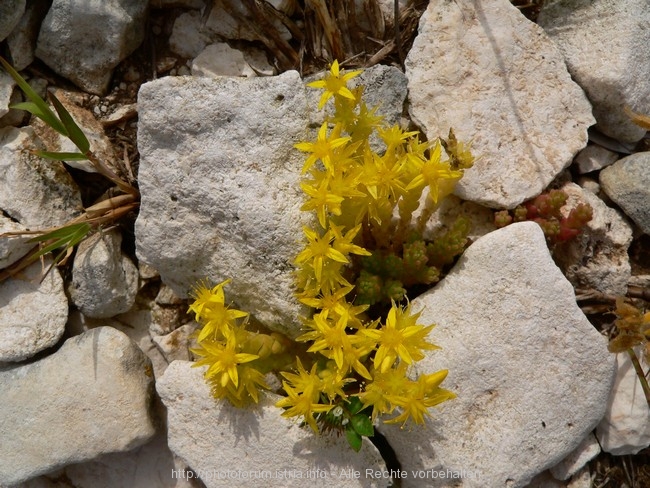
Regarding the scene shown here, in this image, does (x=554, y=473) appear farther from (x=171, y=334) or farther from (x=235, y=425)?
(x=171, y=334)

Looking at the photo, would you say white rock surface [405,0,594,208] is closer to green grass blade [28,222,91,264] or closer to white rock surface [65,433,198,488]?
green grass blade [28,222,91,264]

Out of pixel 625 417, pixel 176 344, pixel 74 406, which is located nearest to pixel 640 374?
pixel 625 417

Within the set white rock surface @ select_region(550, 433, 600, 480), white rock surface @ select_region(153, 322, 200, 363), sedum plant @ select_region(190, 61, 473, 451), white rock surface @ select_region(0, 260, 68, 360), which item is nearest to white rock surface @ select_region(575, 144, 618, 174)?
sedum plant @ select_region(190, 61, 473, 451)

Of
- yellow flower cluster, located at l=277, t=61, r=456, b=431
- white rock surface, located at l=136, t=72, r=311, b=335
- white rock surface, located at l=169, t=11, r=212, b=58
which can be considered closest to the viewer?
yellow flower cluster, located at l=277, t=61, r=456, b=431

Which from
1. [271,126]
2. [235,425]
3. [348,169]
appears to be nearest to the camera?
[348,169]

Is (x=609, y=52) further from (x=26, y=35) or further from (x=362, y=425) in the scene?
(x=26, y=35)

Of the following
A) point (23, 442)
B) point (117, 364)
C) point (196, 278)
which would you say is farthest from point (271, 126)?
point (23, 442)

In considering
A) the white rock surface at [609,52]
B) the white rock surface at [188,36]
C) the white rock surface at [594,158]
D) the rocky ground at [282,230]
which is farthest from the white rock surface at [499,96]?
the white rock surface at [188,36]
